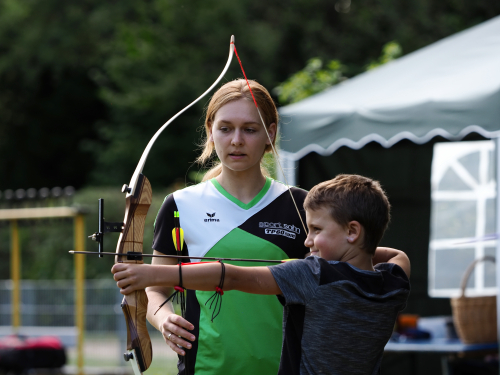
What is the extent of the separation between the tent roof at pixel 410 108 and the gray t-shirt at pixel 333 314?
220 centimetres

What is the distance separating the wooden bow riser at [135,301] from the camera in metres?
1.67

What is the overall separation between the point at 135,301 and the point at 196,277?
0.28 metres

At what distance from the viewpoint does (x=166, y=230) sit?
1.97m

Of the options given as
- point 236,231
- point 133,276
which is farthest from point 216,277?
point 236,231

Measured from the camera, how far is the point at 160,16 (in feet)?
63.0

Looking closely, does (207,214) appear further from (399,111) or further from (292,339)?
(399,111)

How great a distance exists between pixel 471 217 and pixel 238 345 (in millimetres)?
4074

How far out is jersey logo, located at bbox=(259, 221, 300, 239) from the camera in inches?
77.6

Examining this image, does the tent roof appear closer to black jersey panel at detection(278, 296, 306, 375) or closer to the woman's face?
the woman's face

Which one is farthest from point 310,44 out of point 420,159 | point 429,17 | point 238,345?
point 238,345

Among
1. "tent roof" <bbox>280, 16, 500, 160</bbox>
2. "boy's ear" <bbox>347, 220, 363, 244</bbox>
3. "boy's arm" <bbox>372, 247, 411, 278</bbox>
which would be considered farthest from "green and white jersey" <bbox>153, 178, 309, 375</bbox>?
"tent roof" <bbox>280, 16, 500, 160</bbox>

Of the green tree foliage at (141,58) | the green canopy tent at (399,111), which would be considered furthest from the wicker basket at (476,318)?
the green tree foliage at (141,58)

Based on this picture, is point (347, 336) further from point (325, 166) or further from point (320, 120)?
point (325, 166)

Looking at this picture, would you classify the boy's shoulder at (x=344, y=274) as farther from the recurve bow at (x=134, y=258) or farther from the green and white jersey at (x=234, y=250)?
the green and white jersey at (x=234, y=250)
